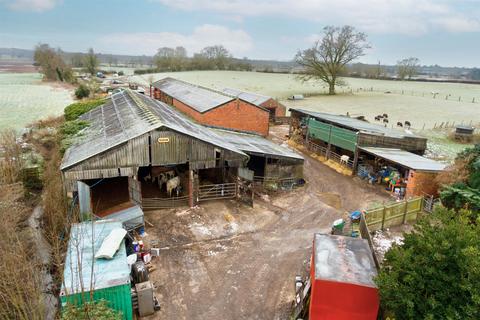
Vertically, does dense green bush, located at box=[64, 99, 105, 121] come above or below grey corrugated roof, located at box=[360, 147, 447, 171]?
above

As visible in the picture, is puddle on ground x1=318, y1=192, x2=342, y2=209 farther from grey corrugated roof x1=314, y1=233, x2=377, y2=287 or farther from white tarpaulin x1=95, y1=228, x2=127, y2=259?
white tarpaulin x1=95, y1=228, x2=127, y2=259

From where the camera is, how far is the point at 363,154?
25734 mm

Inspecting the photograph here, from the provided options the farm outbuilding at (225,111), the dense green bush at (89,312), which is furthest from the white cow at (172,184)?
the farm outbuilding at (225,111)

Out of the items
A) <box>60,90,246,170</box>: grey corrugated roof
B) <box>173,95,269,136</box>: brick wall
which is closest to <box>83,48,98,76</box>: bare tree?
<box>173,95,269,136</box>: brick wall

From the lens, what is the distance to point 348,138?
24922 mm

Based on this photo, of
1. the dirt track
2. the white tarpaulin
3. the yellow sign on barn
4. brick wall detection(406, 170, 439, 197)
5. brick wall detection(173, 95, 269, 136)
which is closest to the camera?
the white tarpaulin

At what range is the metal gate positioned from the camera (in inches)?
781

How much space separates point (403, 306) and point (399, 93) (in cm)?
7855

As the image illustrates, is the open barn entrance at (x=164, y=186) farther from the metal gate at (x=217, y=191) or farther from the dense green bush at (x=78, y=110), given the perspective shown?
the dense green bush at (x=78, y=110)

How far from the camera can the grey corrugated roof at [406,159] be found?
20297 millimetres

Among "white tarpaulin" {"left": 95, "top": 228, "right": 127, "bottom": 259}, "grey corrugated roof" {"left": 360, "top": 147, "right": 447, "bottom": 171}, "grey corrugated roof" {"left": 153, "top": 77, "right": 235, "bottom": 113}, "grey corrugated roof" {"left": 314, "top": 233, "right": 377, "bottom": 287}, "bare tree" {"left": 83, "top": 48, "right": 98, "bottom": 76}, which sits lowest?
"white tarpaulin" {"left": 95, "top": 228, "right": 127, "bottom": 259}

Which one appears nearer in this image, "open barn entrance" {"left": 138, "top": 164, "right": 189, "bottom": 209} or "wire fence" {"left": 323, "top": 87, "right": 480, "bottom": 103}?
"open barn entrance" {"left": 138, "top": 164, "right": 189, "bottom": 209}

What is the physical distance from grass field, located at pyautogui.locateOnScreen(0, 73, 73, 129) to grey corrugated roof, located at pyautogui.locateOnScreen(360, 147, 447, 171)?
36396mm

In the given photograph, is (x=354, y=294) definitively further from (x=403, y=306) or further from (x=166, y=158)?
(x=166, y=158)
